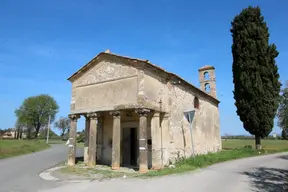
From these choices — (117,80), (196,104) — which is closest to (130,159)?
(117,80)

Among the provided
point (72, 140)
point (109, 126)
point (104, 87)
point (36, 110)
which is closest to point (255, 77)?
point (109, 126)

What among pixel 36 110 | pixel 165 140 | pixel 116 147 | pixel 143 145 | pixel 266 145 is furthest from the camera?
pixel 36 110

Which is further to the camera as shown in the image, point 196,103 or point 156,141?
point 196,103

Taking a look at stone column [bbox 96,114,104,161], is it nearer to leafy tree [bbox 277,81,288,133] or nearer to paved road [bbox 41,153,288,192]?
paved road [bbox 41,153,288,192]

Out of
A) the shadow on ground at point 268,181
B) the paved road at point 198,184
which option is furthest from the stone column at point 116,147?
the shadow on ground at point 268,181

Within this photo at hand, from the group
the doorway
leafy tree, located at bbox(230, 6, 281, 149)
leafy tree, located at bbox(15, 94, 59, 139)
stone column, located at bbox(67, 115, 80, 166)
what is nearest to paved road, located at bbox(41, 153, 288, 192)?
the doorway

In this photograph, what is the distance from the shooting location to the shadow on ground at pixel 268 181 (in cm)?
729

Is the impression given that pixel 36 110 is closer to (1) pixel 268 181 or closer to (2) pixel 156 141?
(2) pixel 156 141

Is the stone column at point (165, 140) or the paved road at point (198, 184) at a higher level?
the stone column at point (165, 140)

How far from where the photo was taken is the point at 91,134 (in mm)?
13617

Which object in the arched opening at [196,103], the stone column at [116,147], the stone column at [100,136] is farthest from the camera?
the arched opening at [196,103]

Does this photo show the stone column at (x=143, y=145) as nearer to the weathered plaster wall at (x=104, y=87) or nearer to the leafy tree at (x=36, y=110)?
the weathered plaster wall at (x=104, y=87)

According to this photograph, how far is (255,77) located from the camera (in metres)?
20.7

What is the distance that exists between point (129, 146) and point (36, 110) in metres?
50.8
